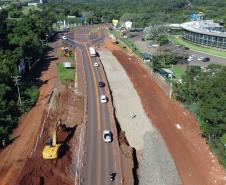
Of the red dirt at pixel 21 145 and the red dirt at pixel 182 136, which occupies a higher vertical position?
the red dirt at pixel 21 145

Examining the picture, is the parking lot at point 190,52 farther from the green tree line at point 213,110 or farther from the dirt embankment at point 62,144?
the dirt embankment at point 62,144

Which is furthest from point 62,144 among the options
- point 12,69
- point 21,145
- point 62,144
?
point 12,69

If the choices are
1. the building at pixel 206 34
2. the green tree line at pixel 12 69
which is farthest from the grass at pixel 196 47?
the green tree line at pixel 12 69

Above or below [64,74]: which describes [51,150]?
above

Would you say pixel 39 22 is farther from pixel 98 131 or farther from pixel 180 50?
pixel 98 131

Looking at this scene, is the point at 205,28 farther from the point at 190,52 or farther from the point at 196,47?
the point at 190,52
